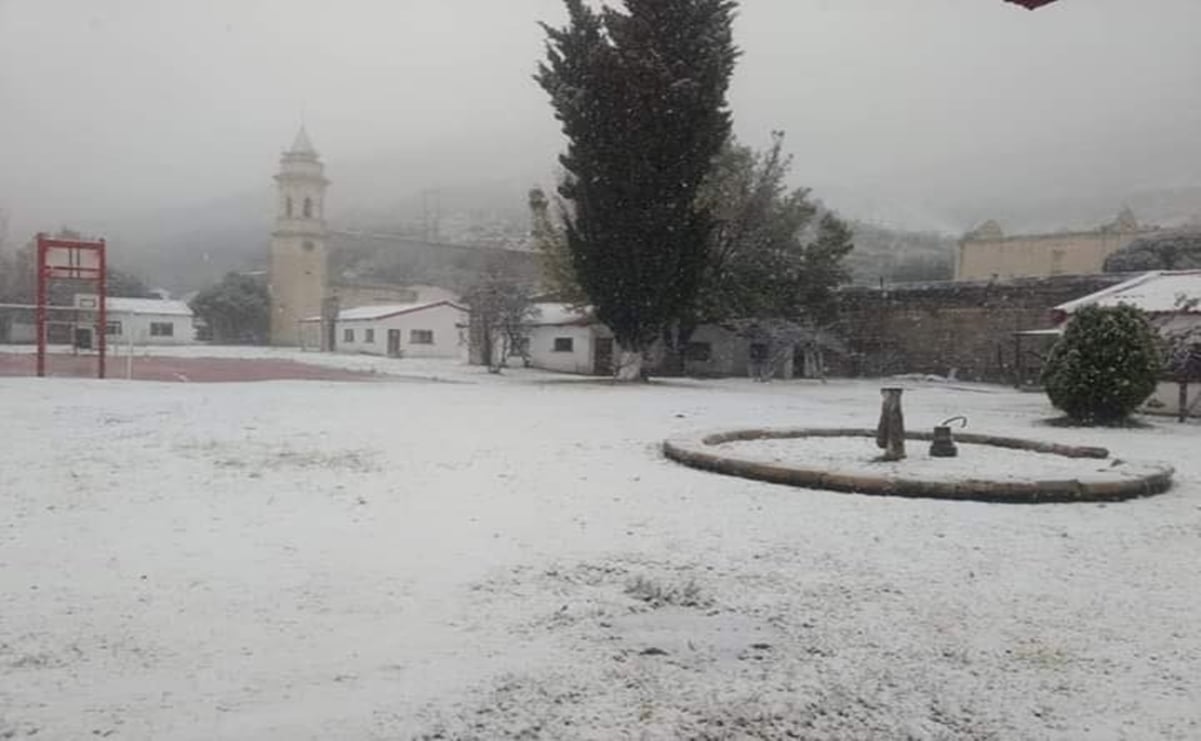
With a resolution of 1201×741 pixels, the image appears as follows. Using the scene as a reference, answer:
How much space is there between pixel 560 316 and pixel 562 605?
30190mm

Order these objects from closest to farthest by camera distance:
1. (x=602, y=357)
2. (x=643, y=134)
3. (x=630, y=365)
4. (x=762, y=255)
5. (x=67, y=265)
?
1. (x=67, y=265)
2. (x=643, y=134)
3. (x=630, y=365)
4. (x=762, y=255)
5. (x=602, y=357)

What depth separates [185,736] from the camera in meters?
2.57

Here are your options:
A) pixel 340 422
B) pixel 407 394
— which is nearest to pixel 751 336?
pixel 407 394

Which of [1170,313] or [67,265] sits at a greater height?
[67,265]

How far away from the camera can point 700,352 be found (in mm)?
30328

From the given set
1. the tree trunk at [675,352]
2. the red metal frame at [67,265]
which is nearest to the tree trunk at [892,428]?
the red metal frame at [67,265]

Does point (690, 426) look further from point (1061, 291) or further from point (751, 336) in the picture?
point (1061, 291)

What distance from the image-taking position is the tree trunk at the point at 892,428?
800cm

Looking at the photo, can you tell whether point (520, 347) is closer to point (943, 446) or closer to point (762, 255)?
point (762, 255)

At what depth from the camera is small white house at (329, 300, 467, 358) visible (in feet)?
144

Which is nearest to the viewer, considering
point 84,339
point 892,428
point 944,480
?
point 944,480

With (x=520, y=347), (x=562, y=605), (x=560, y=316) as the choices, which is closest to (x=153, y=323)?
(x=520, y=347)

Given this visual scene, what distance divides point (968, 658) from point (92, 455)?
291 inches

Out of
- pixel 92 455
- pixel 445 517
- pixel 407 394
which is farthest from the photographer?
pixel 407 394
